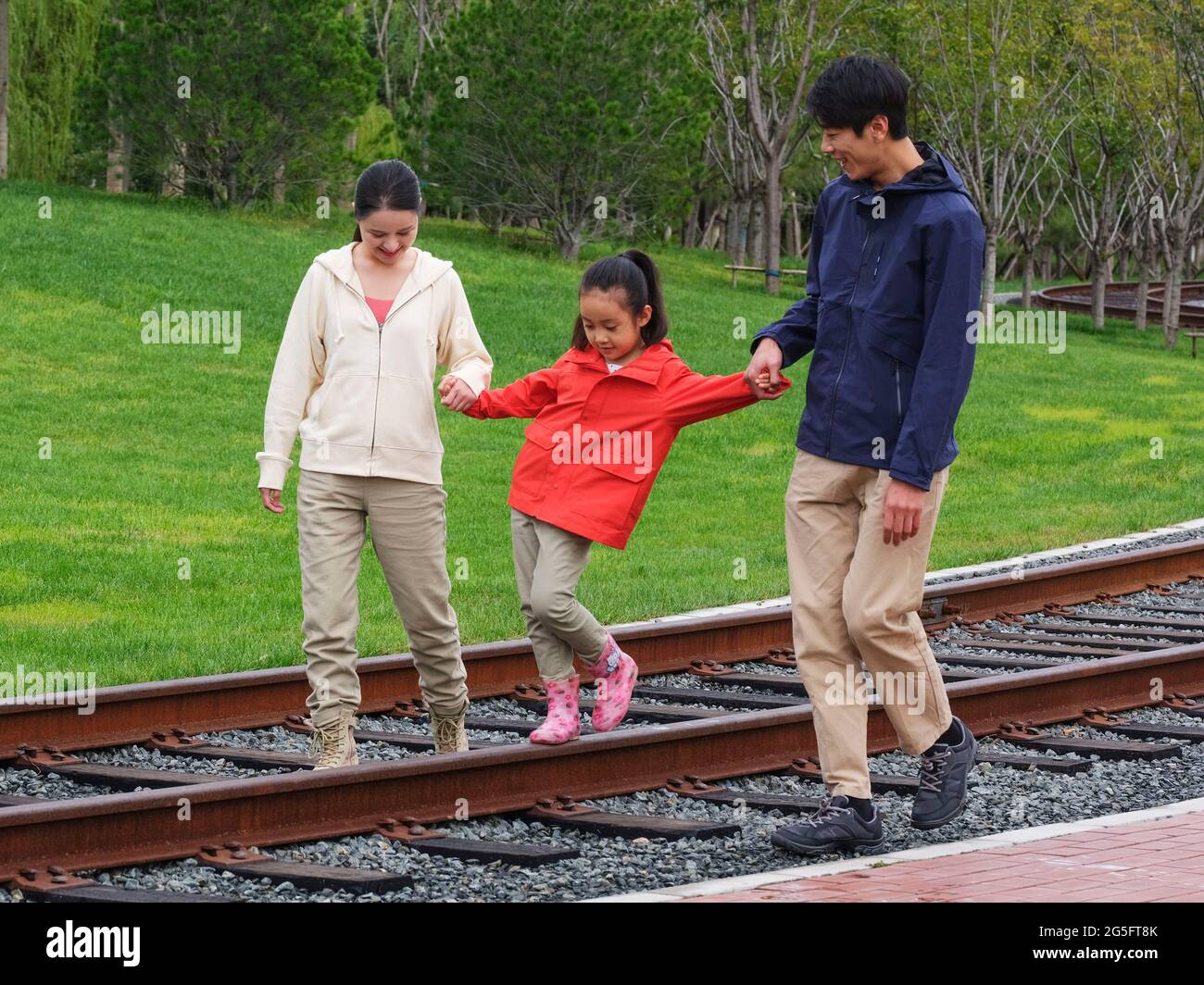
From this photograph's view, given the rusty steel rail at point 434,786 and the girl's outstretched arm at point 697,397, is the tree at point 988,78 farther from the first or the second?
the girl's outstretched arm at point 697,397

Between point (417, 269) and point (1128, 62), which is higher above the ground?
point (1128, 62)

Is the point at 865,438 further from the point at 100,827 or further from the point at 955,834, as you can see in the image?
the point at 100,827

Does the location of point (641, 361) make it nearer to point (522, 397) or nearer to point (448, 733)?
point (522, 397)

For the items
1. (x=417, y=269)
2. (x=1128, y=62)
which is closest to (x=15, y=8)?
(x=1128, y=62)

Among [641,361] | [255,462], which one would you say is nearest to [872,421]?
[641,361]

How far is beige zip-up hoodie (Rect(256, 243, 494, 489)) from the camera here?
20.1 feet

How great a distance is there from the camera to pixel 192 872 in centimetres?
536

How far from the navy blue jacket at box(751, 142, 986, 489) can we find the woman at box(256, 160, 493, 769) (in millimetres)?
1331

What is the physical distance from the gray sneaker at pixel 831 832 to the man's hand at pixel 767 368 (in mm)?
1291

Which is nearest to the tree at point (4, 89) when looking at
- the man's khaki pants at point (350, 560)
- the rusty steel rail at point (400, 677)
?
the rusty steel rail at point (400, 677)

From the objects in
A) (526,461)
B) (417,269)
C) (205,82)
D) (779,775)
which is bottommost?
(779,775)
